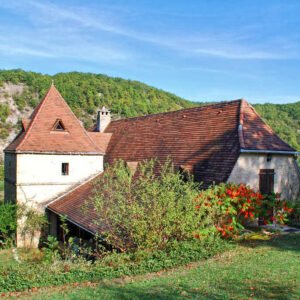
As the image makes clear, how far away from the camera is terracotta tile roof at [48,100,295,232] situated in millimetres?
15297

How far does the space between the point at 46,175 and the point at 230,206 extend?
11.6 m

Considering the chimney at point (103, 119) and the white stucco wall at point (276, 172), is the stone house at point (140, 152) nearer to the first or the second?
the white stucco wall at point (276, 172)

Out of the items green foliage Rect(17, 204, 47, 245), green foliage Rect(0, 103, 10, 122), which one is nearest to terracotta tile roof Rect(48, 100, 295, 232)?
green foliage Rect(17, 204, 47, 245)

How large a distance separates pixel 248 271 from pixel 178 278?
5.70 ft

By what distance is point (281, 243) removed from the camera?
1173 centimetres

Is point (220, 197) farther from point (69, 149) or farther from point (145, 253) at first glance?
point (69, 149)

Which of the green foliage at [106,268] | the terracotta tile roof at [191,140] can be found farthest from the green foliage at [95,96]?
the green foliage at [106,268]

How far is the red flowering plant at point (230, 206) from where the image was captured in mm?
11242

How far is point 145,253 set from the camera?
31.9 feet

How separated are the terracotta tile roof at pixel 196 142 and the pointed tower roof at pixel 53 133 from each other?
7.28ft

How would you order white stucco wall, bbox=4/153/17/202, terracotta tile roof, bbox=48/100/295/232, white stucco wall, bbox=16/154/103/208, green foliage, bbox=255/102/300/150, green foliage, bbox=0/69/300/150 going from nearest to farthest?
terracotta tile roof, bbox=48/100/295/232 < white stucco wall, bbox=16/154/103/208 < white stucco wall, bbox=4/153/17/202 < green foliage, bbox=0/69/300/150 < green foliage, bbox=255/102/300/150

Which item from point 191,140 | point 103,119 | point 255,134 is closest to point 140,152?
point 191,140

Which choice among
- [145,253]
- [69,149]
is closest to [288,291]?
[145,253]

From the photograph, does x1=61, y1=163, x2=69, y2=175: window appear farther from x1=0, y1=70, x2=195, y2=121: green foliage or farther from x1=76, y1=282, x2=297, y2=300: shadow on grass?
x1=0, y1=70, x2=195, y2=121: green foliage
